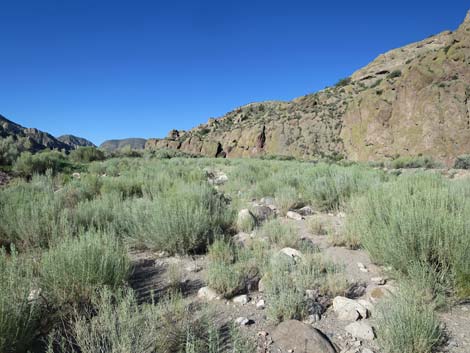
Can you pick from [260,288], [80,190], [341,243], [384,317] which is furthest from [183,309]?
[80,190]

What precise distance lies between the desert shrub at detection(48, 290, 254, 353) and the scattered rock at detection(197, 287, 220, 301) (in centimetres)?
39

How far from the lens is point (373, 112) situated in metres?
27.2

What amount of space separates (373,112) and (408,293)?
28.3m

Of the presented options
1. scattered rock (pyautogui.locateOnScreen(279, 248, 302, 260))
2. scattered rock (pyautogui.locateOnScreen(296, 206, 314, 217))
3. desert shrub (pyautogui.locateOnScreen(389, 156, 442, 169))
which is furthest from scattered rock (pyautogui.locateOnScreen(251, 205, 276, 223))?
desert shrub (pyautogui.locateOnScreen(389, 156, 442, 169))

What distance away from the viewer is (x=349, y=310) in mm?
2422

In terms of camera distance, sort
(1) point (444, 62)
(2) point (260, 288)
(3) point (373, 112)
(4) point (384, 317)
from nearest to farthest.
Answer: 1. (4) point (384, 317)
2. (2) point (260, 288)
3. (1) point (444, 62)
4. (3) point (373, 112)

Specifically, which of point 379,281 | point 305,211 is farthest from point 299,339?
point 305,211

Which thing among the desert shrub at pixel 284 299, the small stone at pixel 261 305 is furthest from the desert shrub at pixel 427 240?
the small stone at pixel 261 305

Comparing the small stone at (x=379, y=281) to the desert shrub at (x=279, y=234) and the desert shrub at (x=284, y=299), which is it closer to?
the desert shrub at (x=284, y=299)

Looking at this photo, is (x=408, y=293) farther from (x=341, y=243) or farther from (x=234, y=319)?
(x=341, y=243)

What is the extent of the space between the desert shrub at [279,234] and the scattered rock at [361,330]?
1.66 metres

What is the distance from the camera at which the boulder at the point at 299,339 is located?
201cm

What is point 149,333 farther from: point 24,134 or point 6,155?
point 24,134

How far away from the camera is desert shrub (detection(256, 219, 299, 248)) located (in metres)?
3.89
